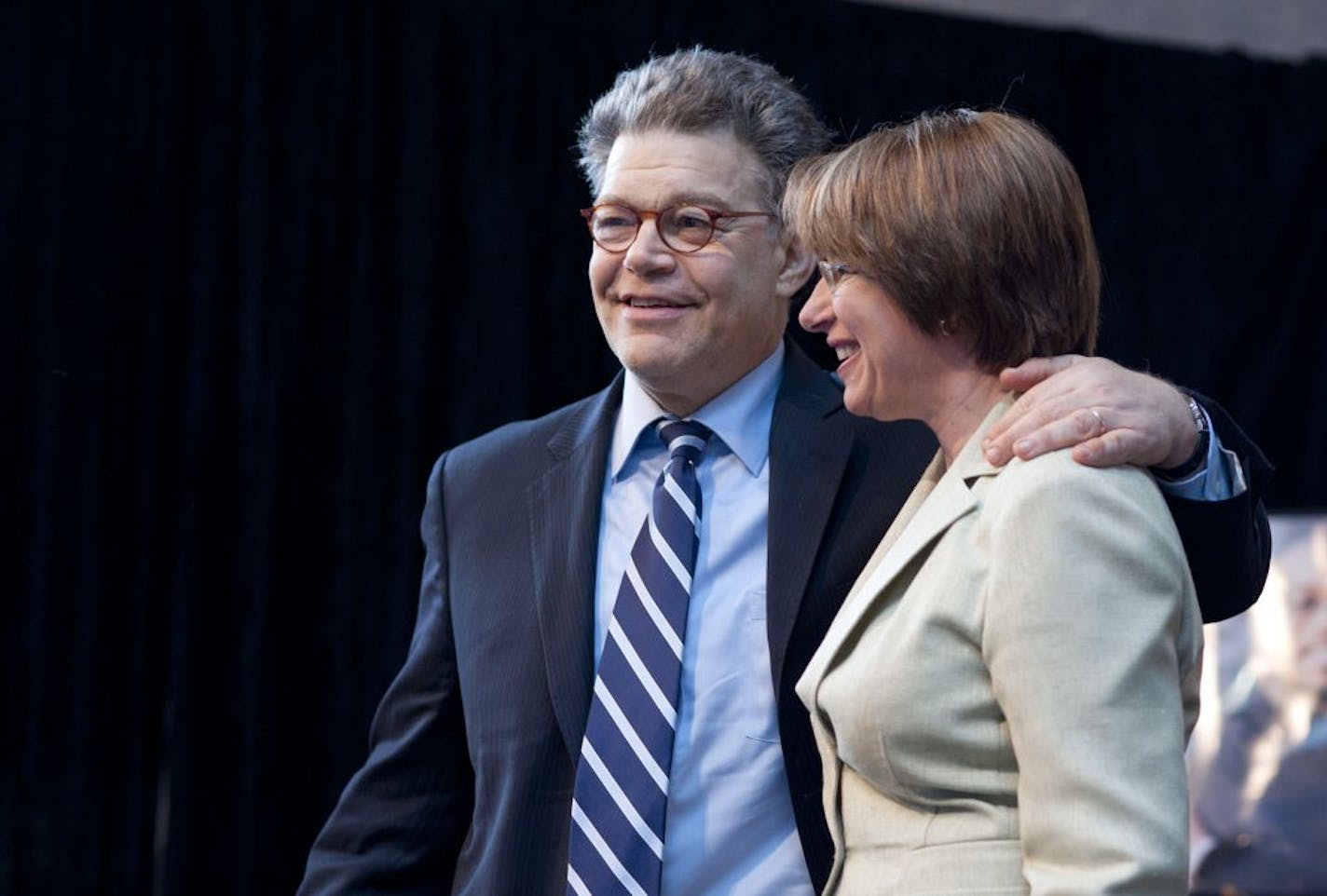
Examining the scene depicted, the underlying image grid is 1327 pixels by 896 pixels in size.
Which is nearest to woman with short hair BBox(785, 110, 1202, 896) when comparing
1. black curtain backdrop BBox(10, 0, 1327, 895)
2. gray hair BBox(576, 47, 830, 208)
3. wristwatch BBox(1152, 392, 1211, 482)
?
wristwatch BBox(1152, 392, 1211, 482)

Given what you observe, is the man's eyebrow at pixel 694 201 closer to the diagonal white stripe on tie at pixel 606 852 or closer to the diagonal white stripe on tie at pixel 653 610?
the diagonal white stripe on tie at pixel 653 610

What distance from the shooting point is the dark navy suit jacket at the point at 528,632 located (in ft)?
6.04

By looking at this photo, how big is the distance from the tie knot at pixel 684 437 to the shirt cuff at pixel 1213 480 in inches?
25.8

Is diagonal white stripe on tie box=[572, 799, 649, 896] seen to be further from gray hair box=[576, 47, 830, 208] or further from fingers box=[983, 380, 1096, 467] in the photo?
gray hair box=[576, 47, 830, 208]

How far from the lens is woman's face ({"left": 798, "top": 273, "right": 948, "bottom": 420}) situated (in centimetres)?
146

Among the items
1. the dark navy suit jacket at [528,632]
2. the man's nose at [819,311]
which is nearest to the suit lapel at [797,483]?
the dark navy suit jacket at [528,632]

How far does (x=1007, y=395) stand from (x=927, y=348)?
0.27 feet

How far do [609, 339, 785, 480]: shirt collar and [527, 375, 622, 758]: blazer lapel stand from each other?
29 millimetres

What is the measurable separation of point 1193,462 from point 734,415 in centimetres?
68

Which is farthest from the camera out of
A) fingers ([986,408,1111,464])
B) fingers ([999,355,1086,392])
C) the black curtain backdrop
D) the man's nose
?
the black curtain backdrop

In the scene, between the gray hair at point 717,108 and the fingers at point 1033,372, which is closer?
the fingers at point 1033,372

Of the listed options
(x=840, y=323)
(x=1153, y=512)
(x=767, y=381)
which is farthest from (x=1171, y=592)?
(x=767, y=381)

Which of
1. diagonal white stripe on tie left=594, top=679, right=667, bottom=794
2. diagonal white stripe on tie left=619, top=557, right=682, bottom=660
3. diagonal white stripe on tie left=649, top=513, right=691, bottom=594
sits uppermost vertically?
diagonal white stripe on tie left=649, top=513, right=691, bottom=594

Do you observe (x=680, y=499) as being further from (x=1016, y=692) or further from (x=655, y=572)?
(x=1016, y=692)
